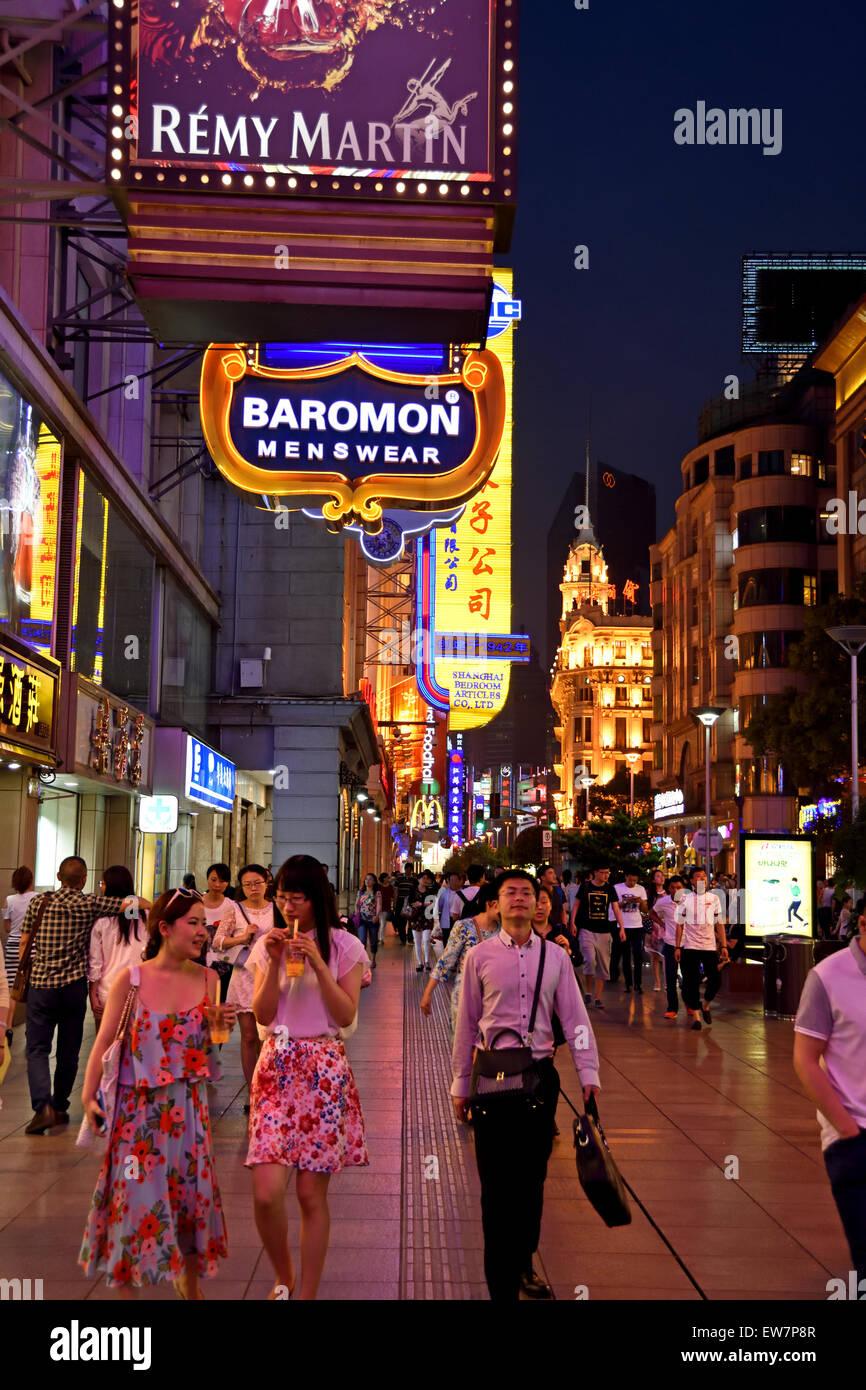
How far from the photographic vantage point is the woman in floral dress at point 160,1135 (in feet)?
18.5

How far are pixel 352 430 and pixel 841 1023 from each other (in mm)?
8144

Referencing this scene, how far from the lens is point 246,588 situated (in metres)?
36.8

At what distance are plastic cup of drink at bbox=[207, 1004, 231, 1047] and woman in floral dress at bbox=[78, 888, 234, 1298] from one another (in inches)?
1.1

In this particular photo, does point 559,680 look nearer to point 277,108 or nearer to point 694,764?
point 694,764

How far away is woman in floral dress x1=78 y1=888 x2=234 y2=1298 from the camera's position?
5652 mm

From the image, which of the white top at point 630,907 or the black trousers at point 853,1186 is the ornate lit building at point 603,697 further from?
the black trousers at point 853,1186

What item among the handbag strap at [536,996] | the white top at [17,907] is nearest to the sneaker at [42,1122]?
the white top at [17,907]

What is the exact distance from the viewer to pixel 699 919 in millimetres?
17547

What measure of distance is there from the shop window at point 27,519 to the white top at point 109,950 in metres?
5.44

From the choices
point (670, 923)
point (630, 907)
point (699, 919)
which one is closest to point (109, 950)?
point (699, 919)

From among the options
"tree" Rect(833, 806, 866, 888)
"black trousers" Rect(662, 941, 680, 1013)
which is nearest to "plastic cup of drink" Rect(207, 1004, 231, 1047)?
"black trousers" Rect(662, 941, 680, 1013)

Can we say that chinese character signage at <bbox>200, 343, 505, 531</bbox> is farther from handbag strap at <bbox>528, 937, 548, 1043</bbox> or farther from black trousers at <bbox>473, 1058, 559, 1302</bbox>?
black trousers at <bbox>473, 1058, 559, 1302</bbox>

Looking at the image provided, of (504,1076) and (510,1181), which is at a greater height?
(504,1076)

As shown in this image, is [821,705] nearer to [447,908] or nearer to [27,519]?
[447,908]
